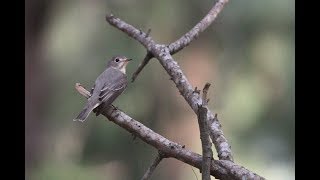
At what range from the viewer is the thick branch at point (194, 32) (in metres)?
1.48

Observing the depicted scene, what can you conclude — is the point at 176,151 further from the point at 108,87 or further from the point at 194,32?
the point at 194,32

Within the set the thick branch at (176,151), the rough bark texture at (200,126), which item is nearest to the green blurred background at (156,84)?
the rough bark texture at (200,126)

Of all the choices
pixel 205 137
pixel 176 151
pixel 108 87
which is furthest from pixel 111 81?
pixel 205 137

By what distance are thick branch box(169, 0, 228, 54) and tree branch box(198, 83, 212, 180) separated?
49 cm

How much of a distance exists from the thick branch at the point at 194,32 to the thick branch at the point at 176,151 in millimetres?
275

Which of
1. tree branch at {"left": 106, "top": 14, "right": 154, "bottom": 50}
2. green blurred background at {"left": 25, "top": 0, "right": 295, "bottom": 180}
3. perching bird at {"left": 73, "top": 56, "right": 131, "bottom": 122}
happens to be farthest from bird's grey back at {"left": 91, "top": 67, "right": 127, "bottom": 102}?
green blurred background at {"left": 25, "top": 0, "right": 295, "bottom": 180}

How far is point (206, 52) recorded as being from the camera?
2342 mm

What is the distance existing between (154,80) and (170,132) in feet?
0.71

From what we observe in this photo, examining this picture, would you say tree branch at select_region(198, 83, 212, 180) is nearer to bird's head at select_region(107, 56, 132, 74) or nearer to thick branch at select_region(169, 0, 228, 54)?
thick branch at select_region(169, 0, 228, 54)

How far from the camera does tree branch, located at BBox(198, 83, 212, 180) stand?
0.96 meters

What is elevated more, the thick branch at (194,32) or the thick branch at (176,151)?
the thick branch at (194,32)

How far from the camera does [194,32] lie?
154cm

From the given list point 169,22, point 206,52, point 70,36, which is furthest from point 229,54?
point 70,36

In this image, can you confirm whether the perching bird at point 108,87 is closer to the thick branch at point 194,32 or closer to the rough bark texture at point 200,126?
the rough bark texture at point 200,126
